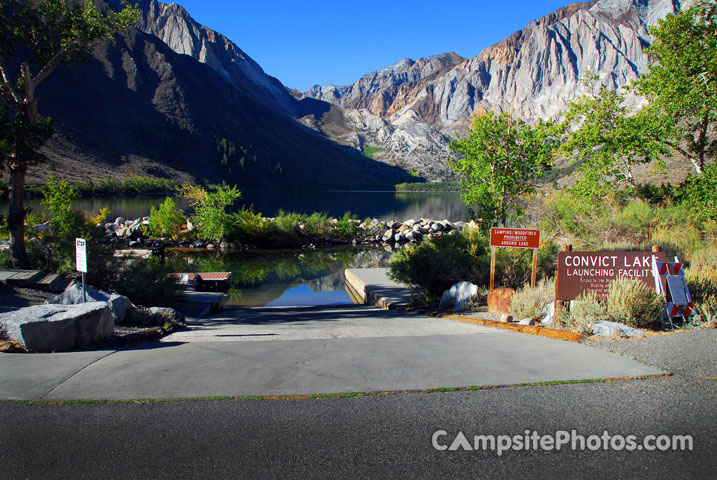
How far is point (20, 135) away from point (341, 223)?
25.5 meters

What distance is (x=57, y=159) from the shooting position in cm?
9525

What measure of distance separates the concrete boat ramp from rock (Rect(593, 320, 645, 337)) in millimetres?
891

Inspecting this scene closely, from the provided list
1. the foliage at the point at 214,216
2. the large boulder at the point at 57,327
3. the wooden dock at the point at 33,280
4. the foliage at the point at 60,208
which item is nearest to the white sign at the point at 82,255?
the large boulder at the point at 57,327

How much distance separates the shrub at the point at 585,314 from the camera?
7.51 m

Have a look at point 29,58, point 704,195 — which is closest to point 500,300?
point 704,195

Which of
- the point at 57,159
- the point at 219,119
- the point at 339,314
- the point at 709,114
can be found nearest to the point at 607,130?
the point at 709,114

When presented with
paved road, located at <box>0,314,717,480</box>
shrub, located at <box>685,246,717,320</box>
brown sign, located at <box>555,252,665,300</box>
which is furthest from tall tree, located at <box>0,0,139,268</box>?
shrub, located at <box>685,246,717,320</box>

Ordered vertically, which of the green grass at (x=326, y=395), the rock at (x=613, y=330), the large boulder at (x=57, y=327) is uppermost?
the large boulder at (x=57, y=327)

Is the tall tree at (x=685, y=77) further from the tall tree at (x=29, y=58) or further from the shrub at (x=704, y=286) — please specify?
the tall tree at (x=29, y=58)

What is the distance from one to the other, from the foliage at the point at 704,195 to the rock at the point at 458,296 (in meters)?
7.25

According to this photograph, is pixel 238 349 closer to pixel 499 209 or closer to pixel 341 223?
pixel 499 209

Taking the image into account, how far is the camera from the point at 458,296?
11.3 meters

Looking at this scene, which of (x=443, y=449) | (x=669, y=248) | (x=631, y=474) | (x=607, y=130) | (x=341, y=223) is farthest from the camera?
(x=341, y=223)

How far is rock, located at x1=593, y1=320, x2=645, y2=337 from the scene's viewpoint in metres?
7.02
